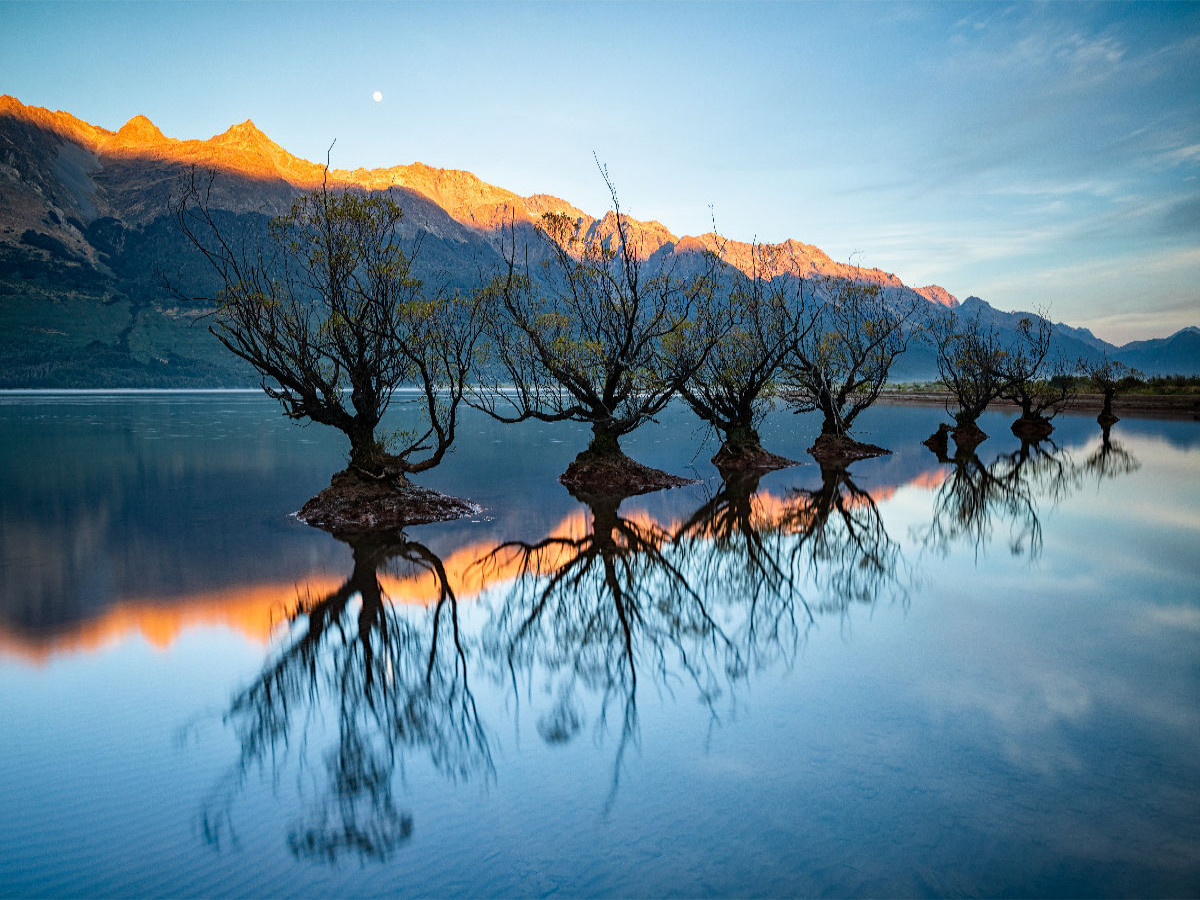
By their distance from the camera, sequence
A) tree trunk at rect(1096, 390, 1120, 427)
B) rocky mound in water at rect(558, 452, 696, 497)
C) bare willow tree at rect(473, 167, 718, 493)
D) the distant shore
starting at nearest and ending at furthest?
1. bare willow tree at rect(473, 167, 718, 493)
2. rocky mound in water at rect(558, 452, 696, 497)
3. tree trunk at rect(1096, 390, 1120, 427)
4. the distant shore

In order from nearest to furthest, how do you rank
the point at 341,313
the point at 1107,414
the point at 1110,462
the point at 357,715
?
the point at 357,715, the point at 341,313, the point at 1110,462, the point at 1107,414

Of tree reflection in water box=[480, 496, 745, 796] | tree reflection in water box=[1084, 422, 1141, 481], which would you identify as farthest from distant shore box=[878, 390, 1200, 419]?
tree reflection in water box=[480, 496, 745, 796]

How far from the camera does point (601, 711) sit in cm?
966

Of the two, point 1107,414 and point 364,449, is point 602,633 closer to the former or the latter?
point 364,449

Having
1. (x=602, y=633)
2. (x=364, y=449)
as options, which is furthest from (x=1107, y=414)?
(x=602, y=633)

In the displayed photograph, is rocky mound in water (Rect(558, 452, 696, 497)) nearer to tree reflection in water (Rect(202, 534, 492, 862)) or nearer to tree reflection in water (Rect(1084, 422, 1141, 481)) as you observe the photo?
tree reflection in water (Rect(202, 534, 492, 862))

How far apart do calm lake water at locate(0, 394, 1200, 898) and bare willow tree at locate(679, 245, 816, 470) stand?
47.6 ft

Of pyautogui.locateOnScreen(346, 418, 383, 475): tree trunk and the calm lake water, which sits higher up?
pyautogui.locateOnScreen(346, 418, 383, 475): tree trunk

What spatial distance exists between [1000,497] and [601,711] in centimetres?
2417

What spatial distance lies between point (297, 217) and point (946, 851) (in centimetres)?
2267

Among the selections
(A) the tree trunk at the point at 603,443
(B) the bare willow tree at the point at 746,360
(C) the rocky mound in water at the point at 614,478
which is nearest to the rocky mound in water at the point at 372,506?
(C) the rocky mound in water at the point at 614,478

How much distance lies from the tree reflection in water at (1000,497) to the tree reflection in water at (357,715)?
14.2m

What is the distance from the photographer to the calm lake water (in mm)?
6555

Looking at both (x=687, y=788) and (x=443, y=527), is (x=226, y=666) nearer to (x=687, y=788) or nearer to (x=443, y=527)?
(x=687, y=788)
